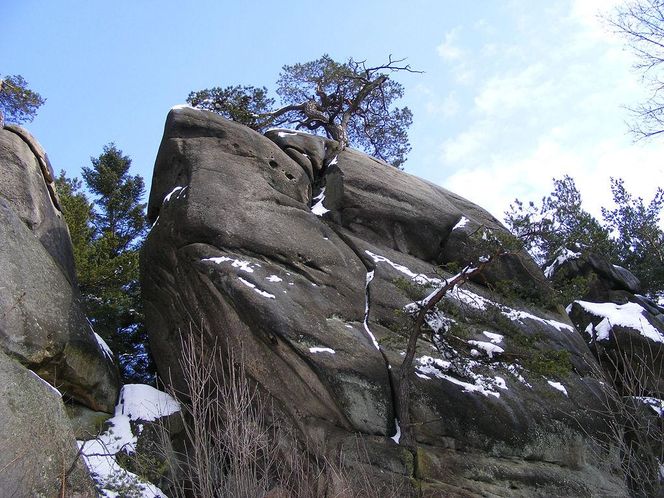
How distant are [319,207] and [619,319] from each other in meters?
7.80

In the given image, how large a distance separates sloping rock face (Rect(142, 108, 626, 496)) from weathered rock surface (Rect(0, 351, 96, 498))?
178 centimetres

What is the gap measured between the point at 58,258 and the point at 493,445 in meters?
8.62

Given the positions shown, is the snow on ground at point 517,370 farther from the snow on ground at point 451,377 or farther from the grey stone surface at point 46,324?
the grey stone surface at point 46,324

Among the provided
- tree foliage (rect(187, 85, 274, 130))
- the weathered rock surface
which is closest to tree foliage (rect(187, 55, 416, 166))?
tree foliage (rect(187, 85, 274, 130))

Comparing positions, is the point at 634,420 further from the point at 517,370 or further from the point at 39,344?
the point at 39,344

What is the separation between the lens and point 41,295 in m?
10.2

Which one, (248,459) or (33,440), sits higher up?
(248,459)

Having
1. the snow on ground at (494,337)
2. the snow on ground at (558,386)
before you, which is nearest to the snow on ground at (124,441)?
the snow on ground at (494,337)

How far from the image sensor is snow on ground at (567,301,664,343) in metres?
14.6

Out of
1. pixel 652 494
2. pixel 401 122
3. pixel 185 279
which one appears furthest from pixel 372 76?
pixel 652 494

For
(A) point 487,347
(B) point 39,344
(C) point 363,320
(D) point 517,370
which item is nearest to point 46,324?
(B) point 39,344

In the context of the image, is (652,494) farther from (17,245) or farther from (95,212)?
(95,212)

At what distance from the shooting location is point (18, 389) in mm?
8195

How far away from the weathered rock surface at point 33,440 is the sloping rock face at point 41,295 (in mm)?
1055
